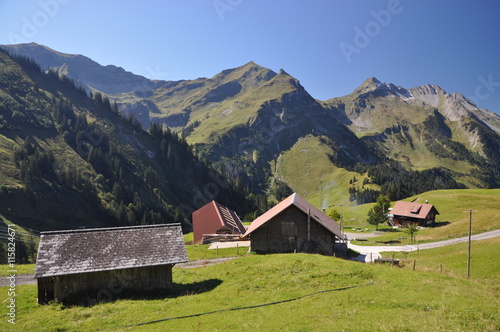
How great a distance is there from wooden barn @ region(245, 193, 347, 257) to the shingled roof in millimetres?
19701

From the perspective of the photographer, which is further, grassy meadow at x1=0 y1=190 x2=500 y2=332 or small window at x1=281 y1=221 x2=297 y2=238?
small window at x1=281 y1=221 x2=297 y2=238

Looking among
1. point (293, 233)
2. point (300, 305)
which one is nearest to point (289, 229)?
point (293, 233)

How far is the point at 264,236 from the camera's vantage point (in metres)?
47.5

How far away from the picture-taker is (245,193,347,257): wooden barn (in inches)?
1816

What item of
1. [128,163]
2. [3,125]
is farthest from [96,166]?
[3,125]

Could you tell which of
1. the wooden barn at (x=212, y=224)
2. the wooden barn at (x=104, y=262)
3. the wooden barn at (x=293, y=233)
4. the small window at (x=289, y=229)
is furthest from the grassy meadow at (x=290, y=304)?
the wooden barn at (x=212, y=224)

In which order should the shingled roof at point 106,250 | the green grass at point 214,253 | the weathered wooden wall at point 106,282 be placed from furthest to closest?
the green grass at point 214,253 → the shingled roof at point 106,250 → the weathered wooden wall at point 106,282

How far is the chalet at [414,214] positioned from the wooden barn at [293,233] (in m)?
67.0

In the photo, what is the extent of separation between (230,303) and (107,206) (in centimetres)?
13721

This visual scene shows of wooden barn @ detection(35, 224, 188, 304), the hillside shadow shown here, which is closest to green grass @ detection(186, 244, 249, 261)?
wooden barn @ detection(35, 224, 188, 304)

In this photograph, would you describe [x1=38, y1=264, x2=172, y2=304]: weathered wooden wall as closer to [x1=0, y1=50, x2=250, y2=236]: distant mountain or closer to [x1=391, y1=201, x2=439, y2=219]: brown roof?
[x1=391, y1=201, x2=439, y2=219]: brown roof

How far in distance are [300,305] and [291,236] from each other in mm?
Answer: 26727

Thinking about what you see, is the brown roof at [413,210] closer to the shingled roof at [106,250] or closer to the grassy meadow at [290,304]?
the grassy meadow at [290,304]

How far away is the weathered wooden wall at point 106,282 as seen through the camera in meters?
25.1
